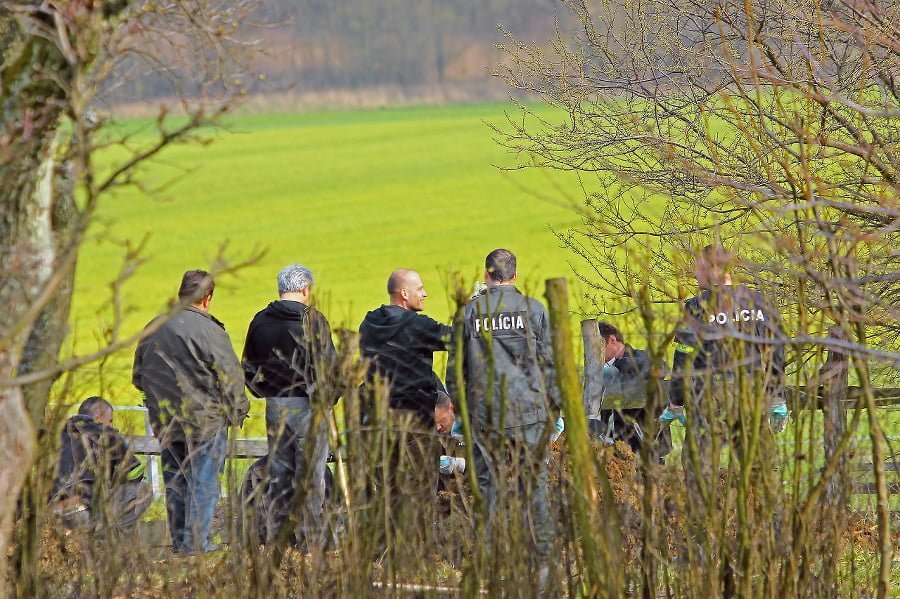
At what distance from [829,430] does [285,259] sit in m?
32.6

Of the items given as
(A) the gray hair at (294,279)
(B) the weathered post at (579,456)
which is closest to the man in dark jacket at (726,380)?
(B) the weathered post at (579,456)

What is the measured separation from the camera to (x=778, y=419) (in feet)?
17.0

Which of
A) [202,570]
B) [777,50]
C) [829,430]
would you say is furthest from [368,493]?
[777,50]

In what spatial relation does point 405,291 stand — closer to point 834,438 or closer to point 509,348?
point 509,348

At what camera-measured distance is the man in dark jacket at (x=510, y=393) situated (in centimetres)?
444

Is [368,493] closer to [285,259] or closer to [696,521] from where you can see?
[696,521]

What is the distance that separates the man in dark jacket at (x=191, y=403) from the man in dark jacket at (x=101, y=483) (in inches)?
6.4

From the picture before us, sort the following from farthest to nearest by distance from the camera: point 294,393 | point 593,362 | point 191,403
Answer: point 593,362, point 294,393, point 191,403

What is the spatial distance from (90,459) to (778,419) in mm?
2731

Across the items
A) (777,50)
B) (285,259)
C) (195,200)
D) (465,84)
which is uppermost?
(465,84)

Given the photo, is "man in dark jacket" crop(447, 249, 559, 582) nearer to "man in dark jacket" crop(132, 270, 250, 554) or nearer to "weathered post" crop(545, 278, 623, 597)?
"weathered post" crop(545, 278, 623, 597)

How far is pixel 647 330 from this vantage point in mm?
4039

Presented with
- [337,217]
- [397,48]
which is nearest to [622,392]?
[337,217]

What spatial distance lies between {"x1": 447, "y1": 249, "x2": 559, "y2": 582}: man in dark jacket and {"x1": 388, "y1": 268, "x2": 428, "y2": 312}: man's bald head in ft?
1.63
